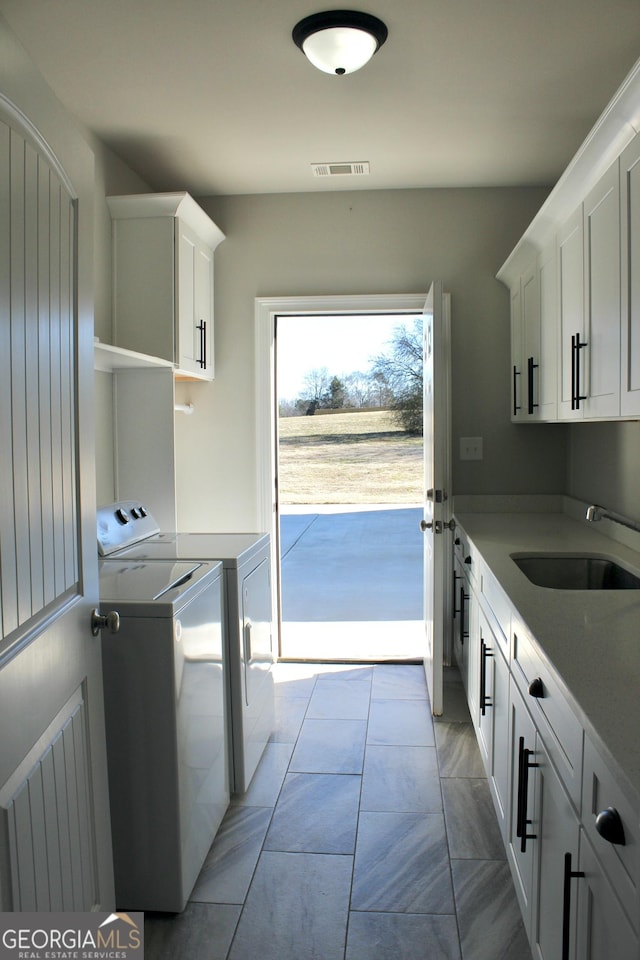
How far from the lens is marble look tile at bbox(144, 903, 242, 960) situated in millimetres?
1830

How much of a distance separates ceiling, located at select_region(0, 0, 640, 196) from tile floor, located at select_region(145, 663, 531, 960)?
2515 mm

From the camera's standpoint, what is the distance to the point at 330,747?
118 inches

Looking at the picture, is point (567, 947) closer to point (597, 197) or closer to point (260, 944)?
point (260, 944)

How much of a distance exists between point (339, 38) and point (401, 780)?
8.26 ft

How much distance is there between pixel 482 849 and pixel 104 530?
1.70 m

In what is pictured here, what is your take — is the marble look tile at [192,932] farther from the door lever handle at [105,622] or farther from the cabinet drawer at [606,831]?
the cabinet drawer at [606,831]

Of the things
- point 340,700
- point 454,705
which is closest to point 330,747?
point 340,700

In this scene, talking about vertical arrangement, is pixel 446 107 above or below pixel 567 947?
above

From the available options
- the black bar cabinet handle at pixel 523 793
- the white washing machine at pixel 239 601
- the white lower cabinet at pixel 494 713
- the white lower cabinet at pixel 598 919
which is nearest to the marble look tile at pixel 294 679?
the white washing machine at pixel 239 601

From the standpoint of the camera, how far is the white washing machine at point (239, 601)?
2.53m

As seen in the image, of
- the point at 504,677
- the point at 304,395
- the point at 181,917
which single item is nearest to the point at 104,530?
the point at 181,917

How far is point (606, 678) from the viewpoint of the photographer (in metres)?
1.30

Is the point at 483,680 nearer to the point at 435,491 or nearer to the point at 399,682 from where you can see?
the point at 435,491

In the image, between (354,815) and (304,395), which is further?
(304,395)
